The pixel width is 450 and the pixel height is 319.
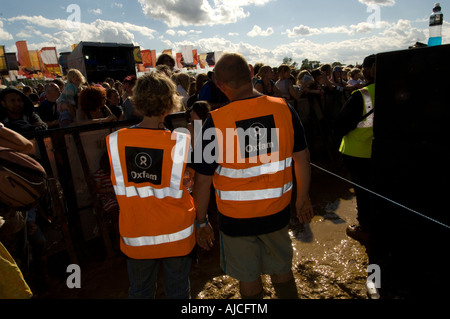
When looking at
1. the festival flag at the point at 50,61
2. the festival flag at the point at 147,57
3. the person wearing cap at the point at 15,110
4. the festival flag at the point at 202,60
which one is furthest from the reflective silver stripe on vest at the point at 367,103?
the festival flag at the point at 202,60

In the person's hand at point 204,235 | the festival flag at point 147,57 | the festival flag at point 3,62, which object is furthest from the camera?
the festival flag at point 147,57

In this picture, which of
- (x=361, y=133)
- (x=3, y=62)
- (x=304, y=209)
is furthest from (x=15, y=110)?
(x=3, y=62)

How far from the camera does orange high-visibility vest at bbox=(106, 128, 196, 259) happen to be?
188cm

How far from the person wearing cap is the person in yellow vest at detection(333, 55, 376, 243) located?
3.83m

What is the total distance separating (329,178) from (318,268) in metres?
3.48

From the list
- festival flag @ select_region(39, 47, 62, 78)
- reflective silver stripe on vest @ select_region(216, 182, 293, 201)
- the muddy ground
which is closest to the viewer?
reflective silver stripe on vest @ select_region(216, 182, 293, 201)

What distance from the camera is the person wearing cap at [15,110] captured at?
330 cm

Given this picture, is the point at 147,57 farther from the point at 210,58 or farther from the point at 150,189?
the point at 150,189

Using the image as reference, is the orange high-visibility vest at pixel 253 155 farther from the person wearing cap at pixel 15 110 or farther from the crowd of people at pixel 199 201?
the person wearing cap at pixel 15 110

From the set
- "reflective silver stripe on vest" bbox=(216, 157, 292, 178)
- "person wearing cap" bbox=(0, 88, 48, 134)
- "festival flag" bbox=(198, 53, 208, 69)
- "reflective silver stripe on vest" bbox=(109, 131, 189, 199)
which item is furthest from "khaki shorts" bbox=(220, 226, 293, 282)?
"festival flag" bbox=(198, 53, 208, 69)

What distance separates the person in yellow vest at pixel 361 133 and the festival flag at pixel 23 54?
3071 cm

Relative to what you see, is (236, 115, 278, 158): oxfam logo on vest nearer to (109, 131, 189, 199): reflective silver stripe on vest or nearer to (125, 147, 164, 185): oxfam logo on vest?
(109, 131, 189, 199): reflective silver stripe on vest


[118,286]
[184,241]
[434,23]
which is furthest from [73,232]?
[434,23]

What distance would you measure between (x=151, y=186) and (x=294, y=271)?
211 centimetres
